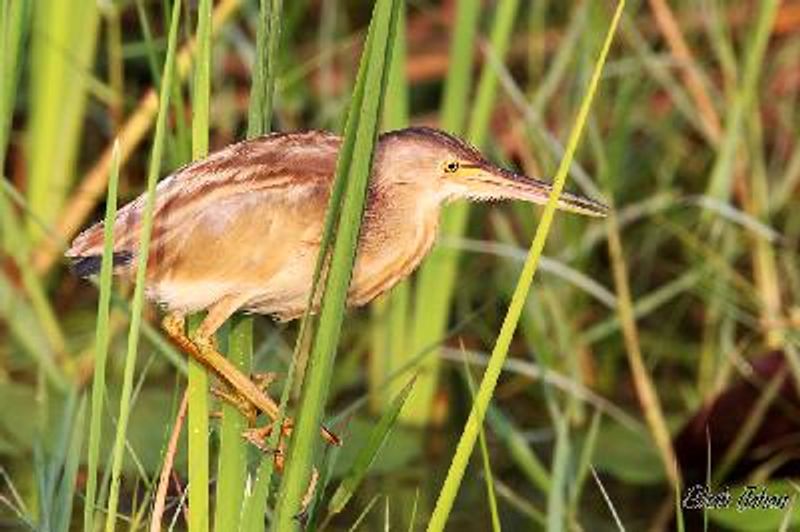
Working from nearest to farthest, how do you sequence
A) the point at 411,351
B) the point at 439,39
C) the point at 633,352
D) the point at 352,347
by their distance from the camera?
the point at 633,352
the point at 411,351
the point at 352,347
the point at 439,39

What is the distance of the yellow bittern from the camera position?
7.52 feet

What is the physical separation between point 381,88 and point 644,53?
233 cm

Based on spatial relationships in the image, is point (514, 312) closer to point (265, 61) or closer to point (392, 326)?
point (265, 61)

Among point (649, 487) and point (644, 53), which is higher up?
point (644, 53)

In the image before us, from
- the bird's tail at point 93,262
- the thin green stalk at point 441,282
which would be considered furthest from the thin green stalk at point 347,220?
the thin green stalk at point 441,282

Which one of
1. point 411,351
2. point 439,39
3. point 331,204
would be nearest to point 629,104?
point 411,351

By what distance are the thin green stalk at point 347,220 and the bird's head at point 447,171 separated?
0.47m

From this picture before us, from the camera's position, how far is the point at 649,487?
374 cm

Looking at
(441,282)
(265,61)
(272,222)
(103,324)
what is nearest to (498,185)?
(272,222)

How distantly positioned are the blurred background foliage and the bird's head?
68 cm

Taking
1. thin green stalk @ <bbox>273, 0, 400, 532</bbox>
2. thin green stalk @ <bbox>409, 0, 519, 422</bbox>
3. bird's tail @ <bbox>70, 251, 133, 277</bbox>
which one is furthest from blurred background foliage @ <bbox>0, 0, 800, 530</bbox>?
thin green stalk @ <bbox>273, 0, 400, 532</bbox>

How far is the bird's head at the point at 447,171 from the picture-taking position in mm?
2406

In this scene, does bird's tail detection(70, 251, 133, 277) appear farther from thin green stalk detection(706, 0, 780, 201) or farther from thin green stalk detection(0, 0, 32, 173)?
thin green stalk detection(706, 0, 780, 201)

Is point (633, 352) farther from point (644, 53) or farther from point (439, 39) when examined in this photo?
point (439, 39)
